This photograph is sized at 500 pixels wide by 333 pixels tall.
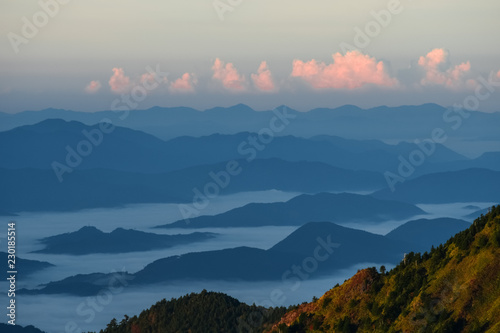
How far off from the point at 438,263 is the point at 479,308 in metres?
9.01

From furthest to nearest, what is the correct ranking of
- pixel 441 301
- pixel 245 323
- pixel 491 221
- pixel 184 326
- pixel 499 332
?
1. pixel 184 326
2. pixel 245 323
3. pixel 491 221
4. pixel 441 301
5. pixel 499 332

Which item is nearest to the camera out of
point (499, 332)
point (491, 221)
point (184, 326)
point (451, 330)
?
point (499, 332)

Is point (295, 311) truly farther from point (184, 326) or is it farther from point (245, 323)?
point (184, 326)

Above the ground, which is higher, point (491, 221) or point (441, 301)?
point (491, 221)

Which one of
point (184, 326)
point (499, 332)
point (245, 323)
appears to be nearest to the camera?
point (499, 332)

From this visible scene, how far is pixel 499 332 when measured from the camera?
50438mm

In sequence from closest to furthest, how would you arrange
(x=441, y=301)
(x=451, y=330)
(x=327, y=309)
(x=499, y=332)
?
(x=499, y=332), (x=451, y=330), (x=441, y=301), (x=327, y=309)

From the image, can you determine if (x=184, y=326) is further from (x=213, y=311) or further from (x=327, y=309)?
(x=327, y=309)

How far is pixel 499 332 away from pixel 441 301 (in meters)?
10.00

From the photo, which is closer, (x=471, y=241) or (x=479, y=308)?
(x=479, y=308)

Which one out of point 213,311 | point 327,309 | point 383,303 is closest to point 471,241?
point 383,303

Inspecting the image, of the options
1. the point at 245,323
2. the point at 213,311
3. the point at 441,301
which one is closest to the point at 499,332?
the point at 441,301

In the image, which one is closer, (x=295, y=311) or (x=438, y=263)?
(x=438, y=263)

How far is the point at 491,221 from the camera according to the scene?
64.5 metres
